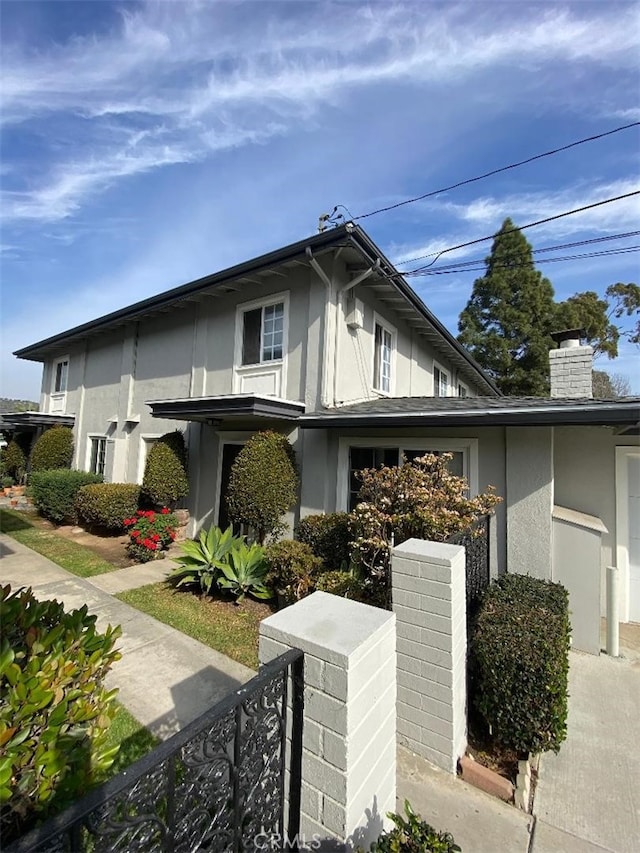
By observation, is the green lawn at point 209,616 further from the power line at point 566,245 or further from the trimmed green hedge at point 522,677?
the power line at point 566,245

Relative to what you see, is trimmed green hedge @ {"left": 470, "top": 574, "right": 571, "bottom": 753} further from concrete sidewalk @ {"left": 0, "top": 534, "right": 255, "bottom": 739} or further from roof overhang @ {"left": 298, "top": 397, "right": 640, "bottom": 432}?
roof overhang @ {"left": 298, "top": 397, "right": 640, "bottom": 432}

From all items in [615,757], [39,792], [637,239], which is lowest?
[615,757]

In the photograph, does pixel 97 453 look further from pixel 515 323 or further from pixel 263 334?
pixel 515 323

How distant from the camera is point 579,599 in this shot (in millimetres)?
4770

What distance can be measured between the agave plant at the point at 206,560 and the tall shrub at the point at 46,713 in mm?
4062

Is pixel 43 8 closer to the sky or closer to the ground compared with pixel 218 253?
closer to the ground

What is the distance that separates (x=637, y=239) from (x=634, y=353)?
24.3 metres

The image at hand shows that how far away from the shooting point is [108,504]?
9312 millimetres

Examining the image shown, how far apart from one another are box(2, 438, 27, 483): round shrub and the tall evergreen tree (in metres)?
23.1

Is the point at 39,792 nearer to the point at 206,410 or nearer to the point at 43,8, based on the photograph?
the point at 43,8

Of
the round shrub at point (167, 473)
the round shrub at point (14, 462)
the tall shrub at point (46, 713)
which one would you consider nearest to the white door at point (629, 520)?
the tall shrub at point (46, 713)

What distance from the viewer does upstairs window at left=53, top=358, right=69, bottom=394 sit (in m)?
15.1

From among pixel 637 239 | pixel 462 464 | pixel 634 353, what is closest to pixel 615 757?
pixel 462 464

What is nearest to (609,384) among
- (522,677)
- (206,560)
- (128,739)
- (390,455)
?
(390,455)
